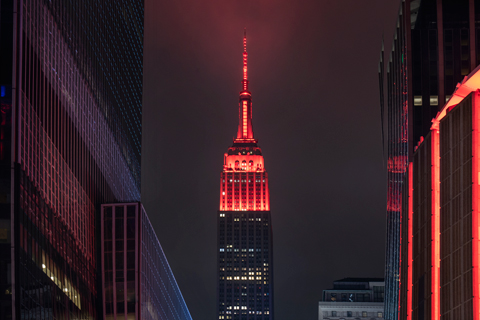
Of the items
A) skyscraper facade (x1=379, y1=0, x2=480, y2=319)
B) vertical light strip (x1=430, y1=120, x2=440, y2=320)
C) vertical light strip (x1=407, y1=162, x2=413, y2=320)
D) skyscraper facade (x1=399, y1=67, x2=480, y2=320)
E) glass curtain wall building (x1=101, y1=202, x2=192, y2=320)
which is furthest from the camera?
skyscraper facade (x1=379, y1=0, x2=480, y2=319)

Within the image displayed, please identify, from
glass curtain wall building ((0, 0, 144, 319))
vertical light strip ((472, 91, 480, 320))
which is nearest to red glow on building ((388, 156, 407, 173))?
glass curtain wall building ((0, 0, 144, 319))

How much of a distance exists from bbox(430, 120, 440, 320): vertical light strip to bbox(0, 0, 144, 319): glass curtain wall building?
3818 cm

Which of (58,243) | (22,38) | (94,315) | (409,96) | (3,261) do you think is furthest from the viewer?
(409,96)

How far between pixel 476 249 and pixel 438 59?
105 m

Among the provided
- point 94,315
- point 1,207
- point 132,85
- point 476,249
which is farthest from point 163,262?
point 476,249

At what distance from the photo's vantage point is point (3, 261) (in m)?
78.9

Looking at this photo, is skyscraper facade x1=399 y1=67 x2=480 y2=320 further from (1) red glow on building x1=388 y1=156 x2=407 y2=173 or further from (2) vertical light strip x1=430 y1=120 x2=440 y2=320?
(1) red glow on building x1=388 y1=156 x2=407 y2=173

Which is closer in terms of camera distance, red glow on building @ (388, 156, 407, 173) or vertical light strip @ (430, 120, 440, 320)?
vertical light strip @ (430, 120, 440, 320)

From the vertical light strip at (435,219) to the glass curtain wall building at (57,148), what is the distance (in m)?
38.2

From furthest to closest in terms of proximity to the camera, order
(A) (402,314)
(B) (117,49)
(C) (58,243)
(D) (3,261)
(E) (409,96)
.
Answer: (E) (409,96), (B) (117,49), (A) (402,314), (C) (58,243), (D) (3,261)

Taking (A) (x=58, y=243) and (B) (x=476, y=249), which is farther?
(A) (x=58, y=243)

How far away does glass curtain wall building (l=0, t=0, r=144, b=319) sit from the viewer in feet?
268

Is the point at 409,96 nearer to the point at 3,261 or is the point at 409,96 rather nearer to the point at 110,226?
the point at 110,226

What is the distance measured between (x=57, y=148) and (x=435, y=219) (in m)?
44.5
